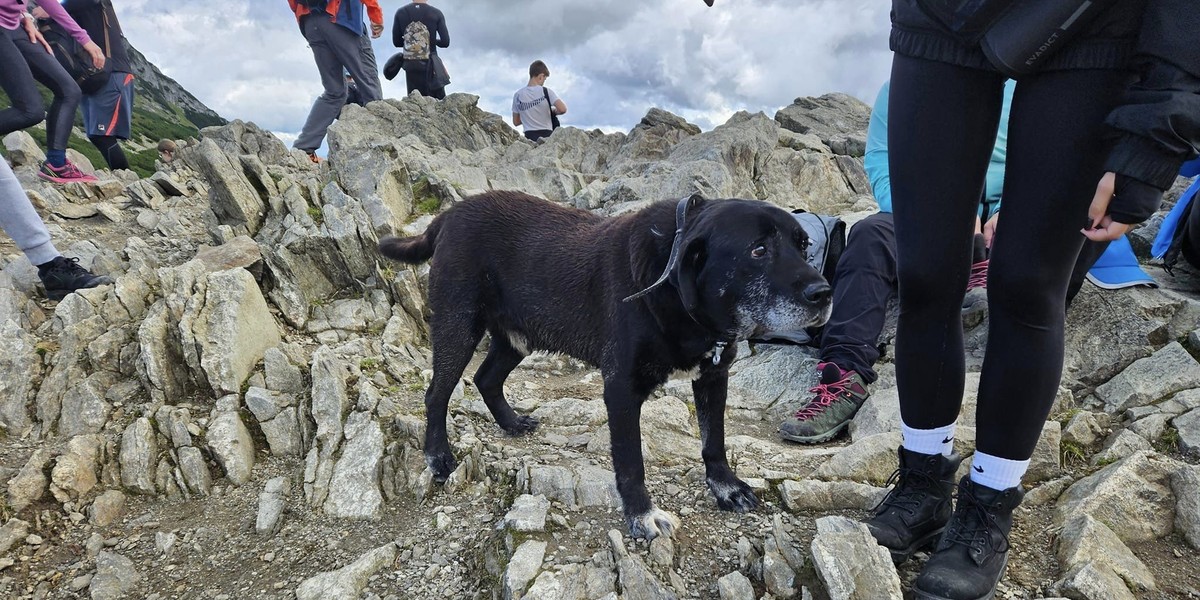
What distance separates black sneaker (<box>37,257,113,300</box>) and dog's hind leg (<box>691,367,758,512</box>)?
646cm

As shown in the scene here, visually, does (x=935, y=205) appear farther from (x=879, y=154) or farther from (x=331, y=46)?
(x=331, y=46)

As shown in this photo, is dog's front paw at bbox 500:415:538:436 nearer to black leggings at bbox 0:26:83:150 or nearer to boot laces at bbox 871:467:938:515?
boot laces at bbox 871:467:938:515

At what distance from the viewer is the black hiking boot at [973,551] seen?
2.89 m

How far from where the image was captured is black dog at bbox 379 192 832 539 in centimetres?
355

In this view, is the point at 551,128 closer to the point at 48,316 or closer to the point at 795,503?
the point at 48,316

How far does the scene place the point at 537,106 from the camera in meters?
19.3

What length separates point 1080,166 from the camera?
2.39 metres

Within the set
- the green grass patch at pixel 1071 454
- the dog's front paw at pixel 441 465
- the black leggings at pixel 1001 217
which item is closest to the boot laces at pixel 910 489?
the black leggings at pixel 1001 217

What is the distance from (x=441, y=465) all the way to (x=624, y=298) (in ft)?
6.67

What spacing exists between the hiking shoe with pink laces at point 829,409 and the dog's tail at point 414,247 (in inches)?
133

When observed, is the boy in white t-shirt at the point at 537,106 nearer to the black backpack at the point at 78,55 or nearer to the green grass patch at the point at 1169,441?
the black backpack at the point at 78,55

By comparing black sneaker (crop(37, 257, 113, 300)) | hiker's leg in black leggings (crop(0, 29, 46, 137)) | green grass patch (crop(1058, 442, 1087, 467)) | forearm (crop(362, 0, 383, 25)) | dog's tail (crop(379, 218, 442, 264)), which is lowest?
green grass patch (crop(1058, 442, 1087, 467))

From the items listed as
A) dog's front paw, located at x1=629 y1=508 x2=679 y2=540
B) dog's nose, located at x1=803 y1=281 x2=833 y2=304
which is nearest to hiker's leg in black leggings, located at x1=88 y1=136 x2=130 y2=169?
dog's front paw, located at x1=629 y1=508 x2=679 y2=540

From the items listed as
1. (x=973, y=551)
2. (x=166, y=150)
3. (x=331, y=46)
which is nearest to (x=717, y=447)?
(x=973, y=551)
